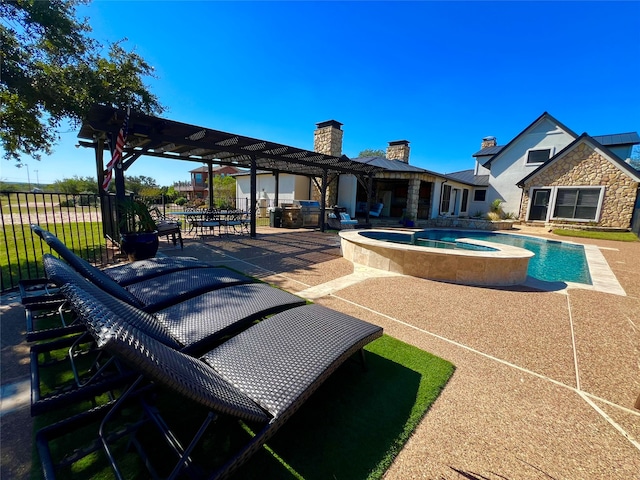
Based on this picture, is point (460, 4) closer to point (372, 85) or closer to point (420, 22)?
point (420, 22)

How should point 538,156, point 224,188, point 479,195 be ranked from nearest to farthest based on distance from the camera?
1. point 538,156
2. point 479,195
3. point 224,188

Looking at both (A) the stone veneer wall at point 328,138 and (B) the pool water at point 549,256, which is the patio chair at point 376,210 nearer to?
(A) the stone veneer wall at point 328,138

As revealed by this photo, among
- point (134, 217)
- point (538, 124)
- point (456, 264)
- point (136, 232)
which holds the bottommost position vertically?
point (456, 264)

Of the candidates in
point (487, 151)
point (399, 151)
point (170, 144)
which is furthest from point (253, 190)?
point (487, 151)

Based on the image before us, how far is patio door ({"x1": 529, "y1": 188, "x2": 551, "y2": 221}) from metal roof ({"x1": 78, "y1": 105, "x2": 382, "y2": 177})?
12.2 m

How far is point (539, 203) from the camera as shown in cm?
1708

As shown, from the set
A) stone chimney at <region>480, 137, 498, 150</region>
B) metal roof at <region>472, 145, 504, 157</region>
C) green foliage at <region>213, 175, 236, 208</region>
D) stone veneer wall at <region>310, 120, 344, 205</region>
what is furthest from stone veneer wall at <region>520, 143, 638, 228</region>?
green foliage at <region>213, 175, 236, 208</region>

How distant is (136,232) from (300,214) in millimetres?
8856

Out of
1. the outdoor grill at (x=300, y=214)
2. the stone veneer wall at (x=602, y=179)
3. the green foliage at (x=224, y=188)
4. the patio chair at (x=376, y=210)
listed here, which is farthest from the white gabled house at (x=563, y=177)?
the green foliage at (x=224, y=188)

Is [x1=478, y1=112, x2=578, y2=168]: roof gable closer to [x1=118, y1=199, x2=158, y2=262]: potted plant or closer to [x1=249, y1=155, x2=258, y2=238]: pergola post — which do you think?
[x1=249, y1=155, x2=258, y2=238]: pergola post

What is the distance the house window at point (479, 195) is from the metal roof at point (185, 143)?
1282 cm

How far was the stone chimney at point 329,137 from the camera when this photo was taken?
50.9 ft

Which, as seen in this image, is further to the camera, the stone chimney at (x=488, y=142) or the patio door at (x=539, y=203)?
the stone chimney at (x=488, y=142)

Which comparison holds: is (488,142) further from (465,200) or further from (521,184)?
(521,184)
